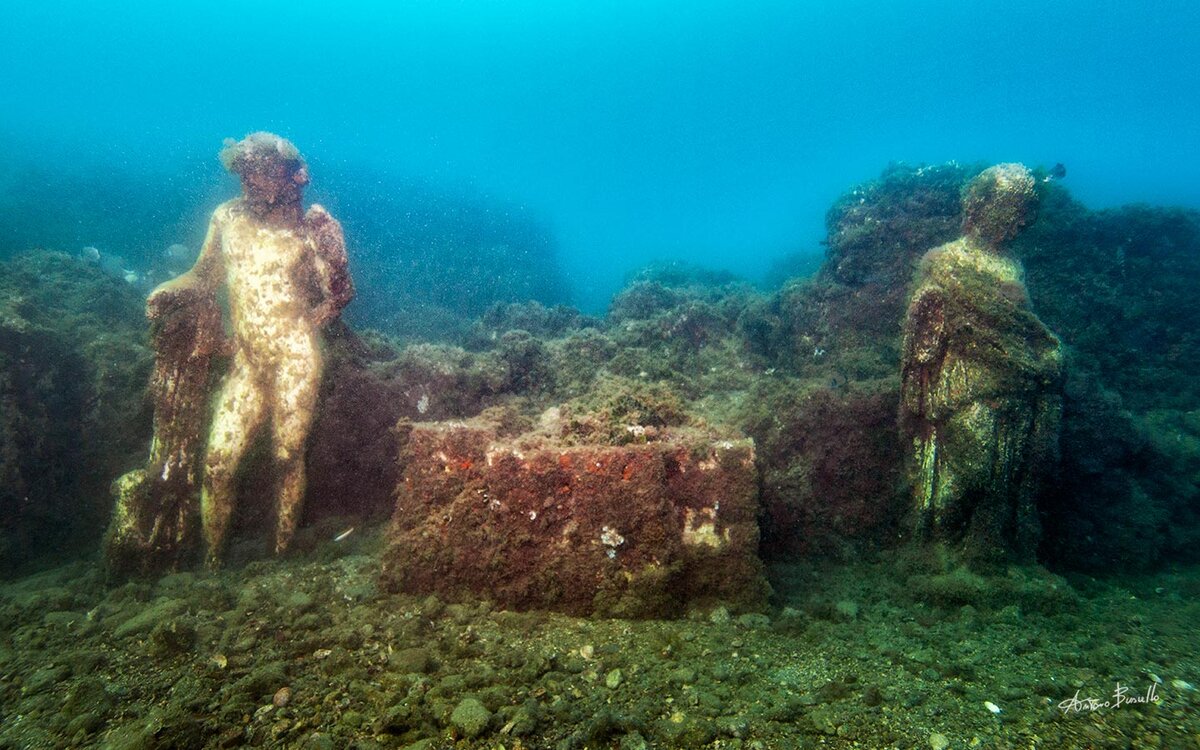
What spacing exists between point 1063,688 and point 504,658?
10.0 feet

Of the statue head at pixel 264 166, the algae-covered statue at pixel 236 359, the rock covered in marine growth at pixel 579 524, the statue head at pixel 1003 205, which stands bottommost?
the rock covered in marine growth at pixel 579 524

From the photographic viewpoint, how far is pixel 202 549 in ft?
15.9

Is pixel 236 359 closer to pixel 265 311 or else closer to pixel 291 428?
pixel 265 311

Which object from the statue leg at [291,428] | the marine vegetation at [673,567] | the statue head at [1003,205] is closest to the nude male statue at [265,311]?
the statue leg at [291,428]

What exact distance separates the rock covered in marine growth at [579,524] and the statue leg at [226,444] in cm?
194

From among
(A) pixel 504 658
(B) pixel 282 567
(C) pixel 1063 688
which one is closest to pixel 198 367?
(B) pixel 282 567

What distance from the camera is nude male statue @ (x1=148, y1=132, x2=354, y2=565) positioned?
191 inches

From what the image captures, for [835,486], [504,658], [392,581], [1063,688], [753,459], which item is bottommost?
[1063,688]

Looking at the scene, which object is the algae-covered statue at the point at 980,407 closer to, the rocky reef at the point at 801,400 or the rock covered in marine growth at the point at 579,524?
the rocky reef at the point at 801,400

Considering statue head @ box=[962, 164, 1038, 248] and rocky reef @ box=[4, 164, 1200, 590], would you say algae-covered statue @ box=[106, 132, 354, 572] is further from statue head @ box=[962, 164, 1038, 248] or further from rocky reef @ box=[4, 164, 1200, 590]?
statue head @ box=[962, 164, 1038, 248]

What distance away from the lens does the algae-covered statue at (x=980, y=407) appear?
15.2 feet

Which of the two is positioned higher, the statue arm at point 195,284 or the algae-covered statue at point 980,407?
the statue arm at point 195,284

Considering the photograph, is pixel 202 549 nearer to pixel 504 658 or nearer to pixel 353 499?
pixel 353 499

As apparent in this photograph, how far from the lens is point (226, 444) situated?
4867 millimetres
